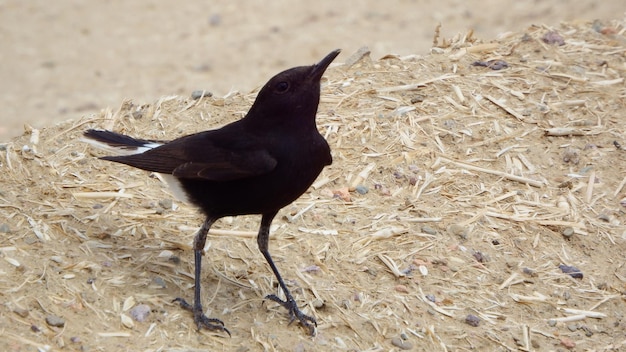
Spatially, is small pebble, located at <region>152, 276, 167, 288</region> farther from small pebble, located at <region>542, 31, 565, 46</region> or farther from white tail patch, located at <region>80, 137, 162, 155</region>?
small pebble, located at <region>542, 31, 565, 46</region>

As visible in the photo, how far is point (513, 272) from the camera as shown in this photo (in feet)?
17.8

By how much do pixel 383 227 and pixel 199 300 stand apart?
1.37 meters

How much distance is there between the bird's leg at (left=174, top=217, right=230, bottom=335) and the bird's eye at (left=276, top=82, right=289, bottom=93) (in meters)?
0.77

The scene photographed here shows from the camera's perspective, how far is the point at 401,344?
4.82m

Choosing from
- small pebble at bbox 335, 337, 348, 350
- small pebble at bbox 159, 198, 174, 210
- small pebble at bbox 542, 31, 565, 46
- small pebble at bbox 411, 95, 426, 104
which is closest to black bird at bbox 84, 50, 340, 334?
small pebble at bbox 335, 337, 348, 350

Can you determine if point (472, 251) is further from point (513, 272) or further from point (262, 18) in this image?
point (262, 18)

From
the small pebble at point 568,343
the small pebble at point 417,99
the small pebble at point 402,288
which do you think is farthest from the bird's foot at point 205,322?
the small pebble at point 417,99

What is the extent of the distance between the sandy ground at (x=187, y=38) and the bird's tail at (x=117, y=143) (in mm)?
4629

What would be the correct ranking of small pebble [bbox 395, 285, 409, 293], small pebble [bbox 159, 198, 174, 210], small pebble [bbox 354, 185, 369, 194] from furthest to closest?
small pebble [bbox 354, 185, 369, 194] < small pebble [bbox 159, 198, 174, 210] < small pebble [bbox 395, 285, 409, 293]

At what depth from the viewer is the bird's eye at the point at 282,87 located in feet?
15.5

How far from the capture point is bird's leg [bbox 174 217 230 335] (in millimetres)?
4727

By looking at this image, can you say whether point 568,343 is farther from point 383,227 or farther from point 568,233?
point 383,227

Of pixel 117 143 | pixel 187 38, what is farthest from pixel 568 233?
pixel 187 38

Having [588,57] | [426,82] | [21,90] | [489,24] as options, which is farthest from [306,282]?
[489,24]
